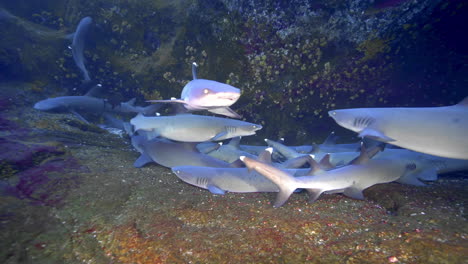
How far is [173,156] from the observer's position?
216 inches

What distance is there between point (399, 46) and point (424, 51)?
0.91m

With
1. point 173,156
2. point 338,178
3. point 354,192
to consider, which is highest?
point 338,178

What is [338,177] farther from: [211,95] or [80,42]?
[80,42]

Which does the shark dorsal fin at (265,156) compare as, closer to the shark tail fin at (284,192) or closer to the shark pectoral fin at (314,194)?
the shark tail fin at (284,192)

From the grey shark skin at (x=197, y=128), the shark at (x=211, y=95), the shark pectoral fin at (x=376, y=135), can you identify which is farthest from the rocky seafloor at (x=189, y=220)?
the shark at (x=211, y=95)

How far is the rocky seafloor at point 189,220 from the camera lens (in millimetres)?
2203

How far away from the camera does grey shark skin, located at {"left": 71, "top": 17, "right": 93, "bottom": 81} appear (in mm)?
8430

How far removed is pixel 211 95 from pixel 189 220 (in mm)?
1905

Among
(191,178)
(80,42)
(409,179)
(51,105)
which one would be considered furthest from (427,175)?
(80,42)

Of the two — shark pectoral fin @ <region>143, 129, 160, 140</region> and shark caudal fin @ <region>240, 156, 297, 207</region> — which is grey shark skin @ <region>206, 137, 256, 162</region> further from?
shark caudal fin @ <region>240, 156, 297, 207</region>

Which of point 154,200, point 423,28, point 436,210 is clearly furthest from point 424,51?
point 154,200

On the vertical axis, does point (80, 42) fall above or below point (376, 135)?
below

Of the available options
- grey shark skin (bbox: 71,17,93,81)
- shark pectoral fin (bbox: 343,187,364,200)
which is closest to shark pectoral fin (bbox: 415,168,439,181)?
shark pectoral fin (bbox: 343,187,364,200)

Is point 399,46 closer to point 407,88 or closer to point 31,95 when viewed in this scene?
point 407,88
